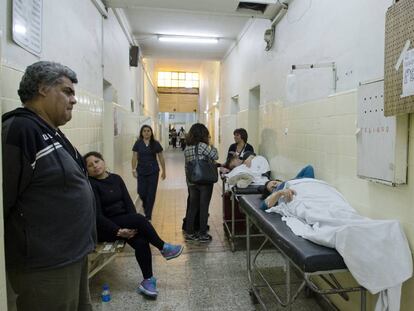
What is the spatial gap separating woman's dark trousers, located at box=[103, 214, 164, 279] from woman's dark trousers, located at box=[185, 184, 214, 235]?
42.4 inches

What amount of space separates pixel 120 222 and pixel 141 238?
0.22 metres

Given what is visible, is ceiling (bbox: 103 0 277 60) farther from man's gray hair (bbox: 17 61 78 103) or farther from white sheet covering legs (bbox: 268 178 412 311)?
white sheet covering legs (bbox: 268 178 412 311)

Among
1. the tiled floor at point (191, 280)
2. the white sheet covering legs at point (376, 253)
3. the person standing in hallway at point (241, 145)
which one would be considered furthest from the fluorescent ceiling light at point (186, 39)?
the white sheet covering legs at point (376, 253)

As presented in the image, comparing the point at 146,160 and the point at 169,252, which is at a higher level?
the point at 146,160

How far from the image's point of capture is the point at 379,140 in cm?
182

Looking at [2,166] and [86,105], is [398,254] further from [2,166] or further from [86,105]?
[86,105]

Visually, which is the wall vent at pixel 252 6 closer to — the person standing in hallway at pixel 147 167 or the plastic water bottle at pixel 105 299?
the person standing in hallway at pixel 147 167

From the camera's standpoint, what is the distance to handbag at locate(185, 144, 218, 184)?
356 cm

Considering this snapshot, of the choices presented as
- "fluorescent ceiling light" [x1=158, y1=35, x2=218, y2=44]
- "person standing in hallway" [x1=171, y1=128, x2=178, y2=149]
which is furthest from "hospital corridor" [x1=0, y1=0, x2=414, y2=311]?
"person standing in hallway" [x1=171, y1=128, x2=178, y2=149]

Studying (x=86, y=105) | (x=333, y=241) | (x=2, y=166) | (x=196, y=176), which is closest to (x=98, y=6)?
(x=86, y=105)

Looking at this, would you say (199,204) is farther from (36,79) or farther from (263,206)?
(36,79)

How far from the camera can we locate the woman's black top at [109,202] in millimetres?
2516

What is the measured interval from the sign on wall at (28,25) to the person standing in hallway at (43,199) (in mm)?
428

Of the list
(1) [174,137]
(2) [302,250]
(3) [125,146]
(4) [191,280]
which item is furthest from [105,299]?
(1) [174,137]
